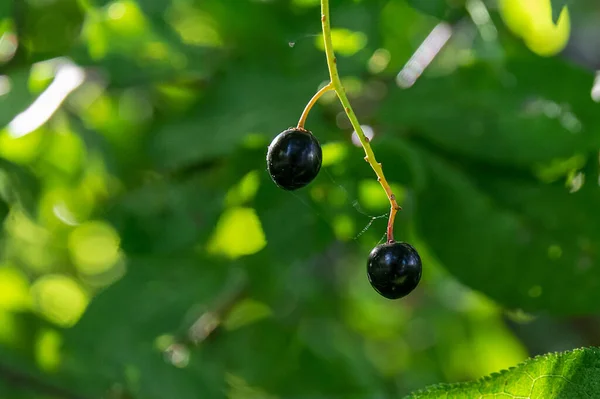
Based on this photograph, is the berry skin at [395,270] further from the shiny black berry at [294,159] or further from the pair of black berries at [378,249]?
the shiny black berry at [294,159]

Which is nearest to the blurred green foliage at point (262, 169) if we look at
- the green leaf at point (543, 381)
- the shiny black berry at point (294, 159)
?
the shiny black berry at point (294, 159)

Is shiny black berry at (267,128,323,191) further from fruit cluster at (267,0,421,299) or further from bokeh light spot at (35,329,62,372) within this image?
bokeh light spot at (35,329,62,372)

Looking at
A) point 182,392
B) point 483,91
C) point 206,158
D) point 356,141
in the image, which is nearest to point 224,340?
point 182,392

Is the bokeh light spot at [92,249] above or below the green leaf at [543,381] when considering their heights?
below

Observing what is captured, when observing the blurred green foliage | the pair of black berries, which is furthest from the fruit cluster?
the blurred green foliage

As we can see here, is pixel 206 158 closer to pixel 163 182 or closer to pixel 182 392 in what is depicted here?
pixel 163 182

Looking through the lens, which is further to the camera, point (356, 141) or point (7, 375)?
point (7, 375)
